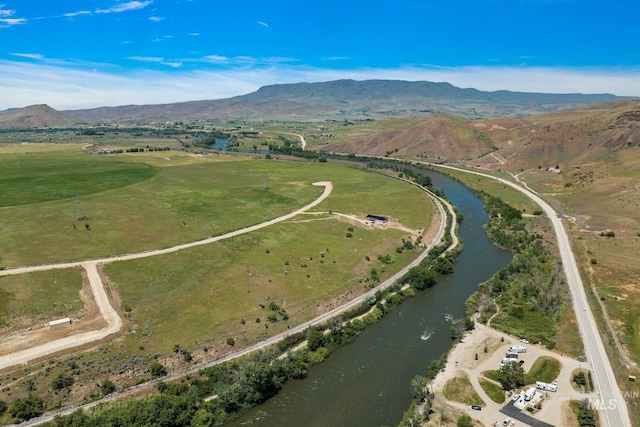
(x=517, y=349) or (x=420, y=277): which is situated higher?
(x=420, y=277)

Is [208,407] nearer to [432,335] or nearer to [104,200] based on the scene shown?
[432,335]

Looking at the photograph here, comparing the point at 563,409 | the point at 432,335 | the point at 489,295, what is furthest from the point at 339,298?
the point at 563,409

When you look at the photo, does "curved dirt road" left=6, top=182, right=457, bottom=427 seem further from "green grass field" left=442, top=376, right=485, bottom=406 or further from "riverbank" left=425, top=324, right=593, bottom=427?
"green grass field" left=442, top=376, right=485, bottom=406

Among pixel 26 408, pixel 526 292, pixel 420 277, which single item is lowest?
pixel 26 408

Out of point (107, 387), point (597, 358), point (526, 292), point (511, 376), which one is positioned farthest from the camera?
point (526, 292)

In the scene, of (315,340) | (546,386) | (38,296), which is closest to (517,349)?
(546,386)

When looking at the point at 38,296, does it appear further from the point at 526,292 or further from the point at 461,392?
the point at 526,292

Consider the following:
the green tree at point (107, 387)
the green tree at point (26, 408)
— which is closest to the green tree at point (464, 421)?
the green tree at point (107, 387)
